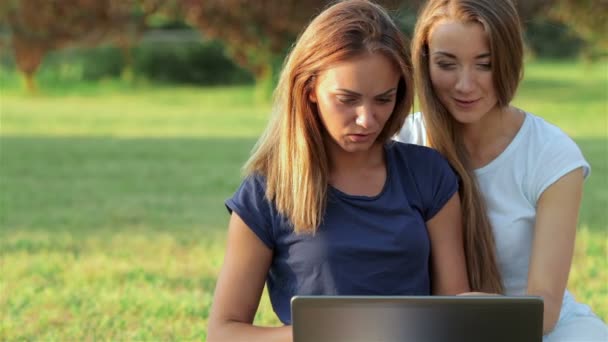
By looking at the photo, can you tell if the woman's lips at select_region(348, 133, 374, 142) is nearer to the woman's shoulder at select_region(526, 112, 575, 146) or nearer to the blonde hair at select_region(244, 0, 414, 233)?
the blonde hair at select_region(244, 0, 414, 233)

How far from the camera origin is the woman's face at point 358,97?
2.60 meters

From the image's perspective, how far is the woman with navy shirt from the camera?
2629mm

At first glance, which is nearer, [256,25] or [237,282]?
[237,282]

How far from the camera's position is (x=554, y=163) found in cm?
306

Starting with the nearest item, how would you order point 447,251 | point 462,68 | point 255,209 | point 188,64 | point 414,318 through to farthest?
point 414,318 → point 255,209 → point 447,251 → point 462,68 → point 188,64

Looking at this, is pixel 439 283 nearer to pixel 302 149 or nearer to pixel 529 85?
pixel 302 149

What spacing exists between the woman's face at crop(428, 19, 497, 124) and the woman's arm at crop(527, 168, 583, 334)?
0.30 m

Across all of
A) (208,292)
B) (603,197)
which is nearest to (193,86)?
(603,197)

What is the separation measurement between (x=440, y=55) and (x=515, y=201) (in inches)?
18.7

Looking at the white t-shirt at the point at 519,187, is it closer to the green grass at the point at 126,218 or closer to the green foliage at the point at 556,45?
the green grass at the point at 126,218

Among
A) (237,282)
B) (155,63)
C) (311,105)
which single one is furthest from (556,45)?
(237,282)

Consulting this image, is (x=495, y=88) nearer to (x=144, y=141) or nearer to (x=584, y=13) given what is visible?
(x=144, y=141)

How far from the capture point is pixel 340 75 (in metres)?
2.61

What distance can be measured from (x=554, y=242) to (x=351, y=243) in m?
0.62
